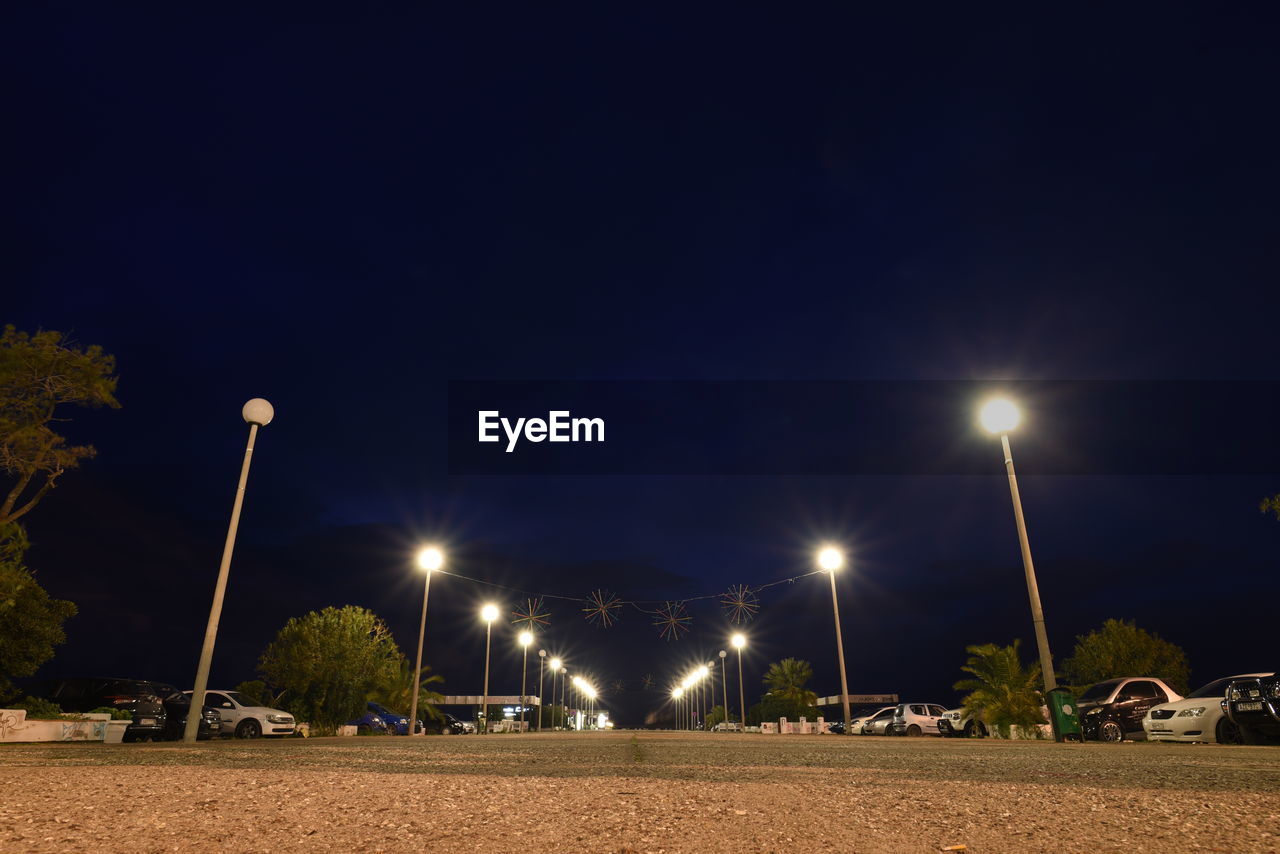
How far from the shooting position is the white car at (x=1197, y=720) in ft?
47.7

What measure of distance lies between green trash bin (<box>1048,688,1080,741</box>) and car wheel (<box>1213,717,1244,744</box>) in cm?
236

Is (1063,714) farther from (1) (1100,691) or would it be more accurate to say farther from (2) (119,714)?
(2) (119,714)

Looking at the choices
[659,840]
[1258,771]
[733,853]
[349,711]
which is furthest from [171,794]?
[349,711]

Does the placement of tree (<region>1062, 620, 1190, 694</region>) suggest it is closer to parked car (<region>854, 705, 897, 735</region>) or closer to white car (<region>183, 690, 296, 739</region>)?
parked car (<region>854, 705, 897, 735</region>)

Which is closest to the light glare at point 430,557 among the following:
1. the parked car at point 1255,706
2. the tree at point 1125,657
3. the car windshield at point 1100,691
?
the car windshield at point 1100,691

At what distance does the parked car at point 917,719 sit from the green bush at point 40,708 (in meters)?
30.2

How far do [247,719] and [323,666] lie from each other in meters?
3.60

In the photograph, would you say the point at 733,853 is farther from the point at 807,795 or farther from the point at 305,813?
the point at 305,813

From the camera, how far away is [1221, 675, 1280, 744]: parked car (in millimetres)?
12059

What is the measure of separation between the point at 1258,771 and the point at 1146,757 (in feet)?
7.13

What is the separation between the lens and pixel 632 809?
467 cm

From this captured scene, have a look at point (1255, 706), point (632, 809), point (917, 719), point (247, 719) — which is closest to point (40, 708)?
point (247, 719)

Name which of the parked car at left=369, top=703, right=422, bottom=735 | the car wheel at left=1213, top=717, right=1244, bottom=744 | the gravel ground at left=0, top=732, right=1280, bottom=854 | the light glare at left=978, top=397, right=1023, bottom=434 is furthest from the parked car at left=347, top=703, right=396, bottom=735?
the car wheel at left=1213, top=717, right=1244, bottom=744

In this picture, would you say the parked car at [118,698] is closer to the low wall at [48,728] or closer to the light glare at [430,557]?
the low wall at [48,728]
